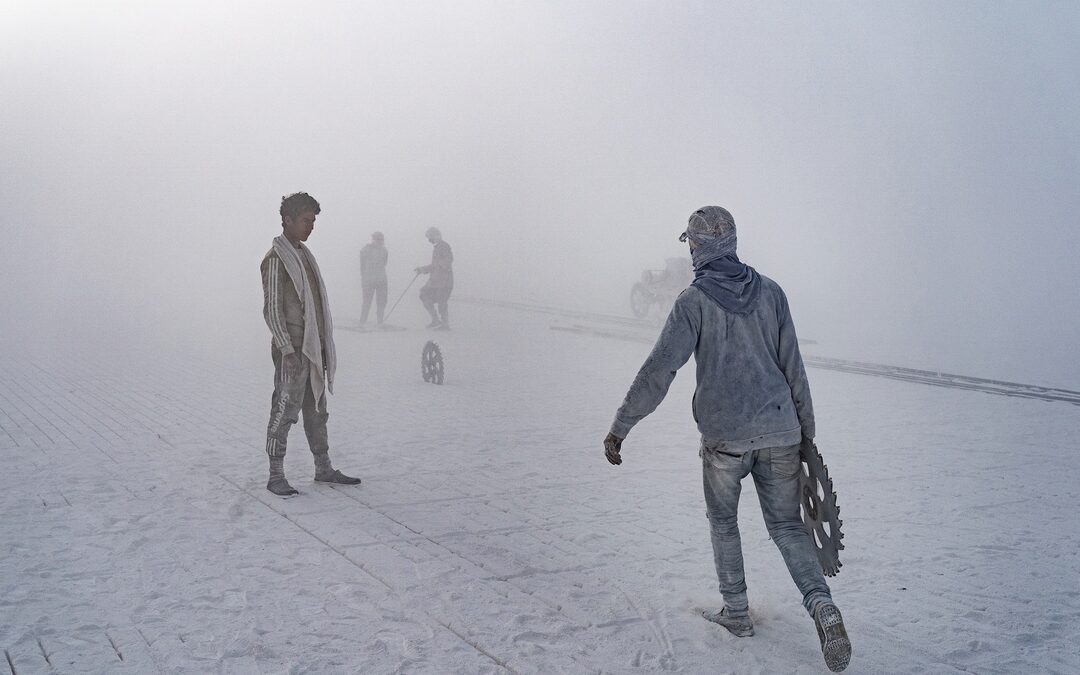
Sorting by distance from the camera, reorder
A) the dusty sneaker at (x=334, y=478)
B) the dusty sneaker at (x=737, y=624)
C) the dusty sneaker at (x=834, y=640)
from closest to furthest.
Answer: the dusty sneaker at (x=834, y=640) → the dusty sneaker at (x=737, y=624) → the dusty sneaker at (x=334, y=478)

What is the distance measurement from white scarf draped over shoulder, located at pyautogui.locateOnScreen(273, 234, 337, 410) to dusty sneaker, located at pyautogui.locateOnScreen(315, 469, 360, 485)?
0.42 meters

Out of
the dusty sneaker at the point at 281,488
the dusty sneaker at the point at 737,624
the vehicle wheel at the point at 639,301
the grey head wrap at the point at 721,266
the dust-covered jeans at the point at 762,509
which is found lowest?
the dusty sneaker at the point at 281,488

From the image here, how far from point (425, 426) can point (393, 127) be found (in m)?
31.3

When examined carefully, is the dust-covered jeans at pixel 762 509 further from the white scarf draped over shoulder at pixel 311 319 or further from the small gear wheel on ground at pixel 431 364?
the small gear wheel on ground at pixel 431 364

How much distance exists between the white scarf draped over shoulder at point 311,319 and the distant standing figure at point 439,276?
1033cm

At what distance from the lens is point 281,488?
5.73 metres

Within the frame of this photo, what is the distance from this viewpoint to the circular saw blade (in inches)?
139

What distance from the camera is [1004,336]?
16.5 meters

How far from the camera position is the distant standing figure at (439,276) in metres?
16.6

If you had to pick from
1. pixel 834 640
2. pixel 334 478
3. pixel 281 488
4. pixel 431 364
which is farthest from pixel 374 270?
pixel 834 640

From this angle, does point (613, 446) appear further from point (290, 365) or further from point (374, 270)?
point (374, 270)

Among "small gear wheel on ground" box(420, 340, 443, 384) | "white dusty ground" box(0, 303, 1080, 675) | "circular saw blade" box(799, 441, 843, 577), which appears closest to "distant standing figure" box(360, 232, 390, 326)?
"small gear wheel on ground" box(420, 340, 443, 384)

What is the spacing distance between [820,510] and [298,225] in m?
3.64

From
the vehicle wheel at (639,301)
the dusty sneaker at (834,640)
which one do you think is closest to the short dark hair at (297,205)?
the dusty sneaker at (834,640)
